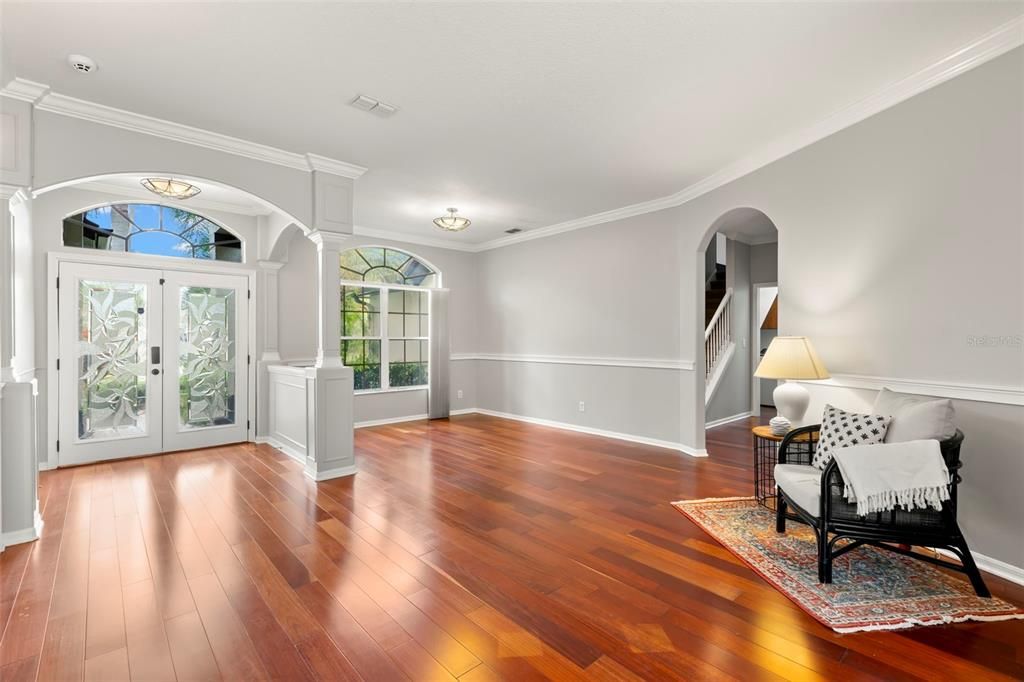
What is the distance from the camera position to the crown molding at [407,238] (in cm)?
665

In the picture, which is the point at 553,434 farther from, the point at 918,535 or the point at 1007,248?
the point at 1007,248

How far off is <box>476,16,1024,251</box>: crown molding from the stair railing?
233 centimetres

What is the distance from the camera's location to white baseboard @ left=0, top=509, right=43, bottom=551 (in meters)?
2.83

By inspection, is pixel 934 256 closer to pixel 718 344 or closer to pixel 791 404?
pixel 791 404

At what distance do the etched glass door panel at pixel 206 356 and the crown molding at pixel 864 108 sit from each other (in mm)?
5049

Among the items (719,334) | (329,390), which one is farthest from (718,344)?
(329,390)

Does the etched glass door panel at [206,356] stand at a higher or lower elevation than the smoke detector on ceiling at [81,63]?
lower

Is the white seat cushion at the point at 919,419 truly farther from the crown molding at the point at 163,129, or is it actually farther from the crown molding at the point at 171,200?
the crown molding at the point at 171,200

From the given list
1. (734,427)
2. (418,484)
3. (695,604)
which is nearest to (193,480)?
(418,484)

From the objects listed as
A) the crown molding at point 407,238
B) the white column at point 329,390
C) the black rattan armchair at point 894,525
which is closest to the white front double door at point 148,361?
the crown molding at point 407,238

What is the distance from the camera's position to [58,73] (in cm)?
277

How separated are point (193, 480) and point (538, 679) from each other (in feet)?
12.6

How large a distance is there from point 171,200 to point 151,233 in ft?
1.41

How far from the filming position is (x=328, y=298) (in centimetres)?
431
